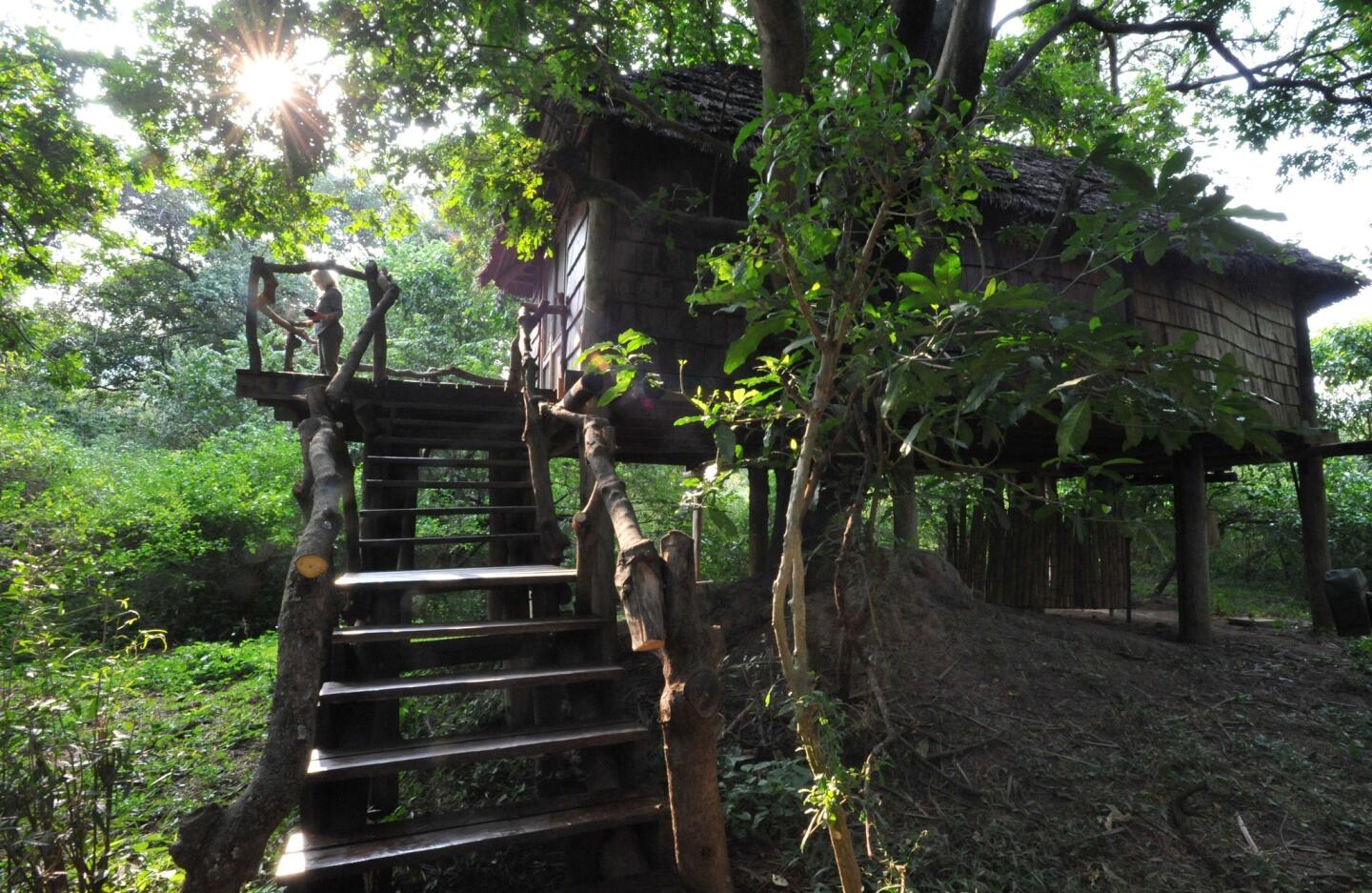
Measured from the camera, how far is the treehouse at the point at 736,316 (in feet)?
20.5

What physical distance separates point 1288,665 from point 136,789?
9.38m

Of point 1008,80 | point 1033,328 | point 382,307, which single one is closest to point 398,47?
point 382,307

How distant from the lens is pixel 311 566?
241 centimetres

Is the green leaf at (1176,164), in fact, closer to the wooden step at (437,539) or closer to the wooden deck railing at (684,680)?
the wooden deck railing at (684,680)

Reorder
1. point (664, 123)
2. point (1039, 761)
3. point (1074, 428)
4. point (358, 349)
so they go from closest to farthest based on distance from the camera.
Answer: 1. point (1074, 428)
2. point (1039, 761)
3. point (358, 349)
4. point (664, 123)

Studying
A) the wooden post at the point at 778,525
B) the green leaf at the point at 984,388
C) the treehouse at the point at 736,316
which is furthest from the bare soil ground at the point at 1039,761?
the treehouse at the point at 736,316

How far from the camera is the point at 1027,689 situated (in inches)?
196

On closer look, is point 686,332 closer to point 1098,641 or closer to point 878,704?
point 878,704

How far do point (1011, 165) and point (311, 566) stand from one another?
179 inches

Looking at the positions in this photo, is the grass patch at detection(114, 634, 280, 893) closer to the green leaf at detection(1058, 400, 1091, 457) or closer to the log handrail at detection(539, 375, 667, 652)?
the log handrail at detection(539, 375, 667, 652)

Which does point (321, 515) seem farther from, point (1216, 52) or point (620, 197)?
point (1216, 52)

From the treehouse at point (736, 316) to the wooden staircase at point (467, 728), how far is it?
143 centimetres

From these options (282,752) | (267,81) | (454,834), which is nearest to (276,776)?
(282,752)

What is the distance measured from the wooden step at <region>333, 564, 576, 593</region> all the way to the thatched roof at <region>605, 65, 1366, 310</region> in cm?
343
